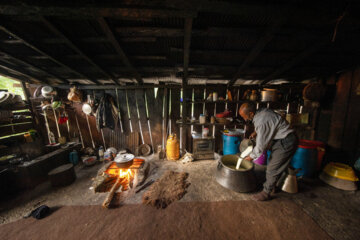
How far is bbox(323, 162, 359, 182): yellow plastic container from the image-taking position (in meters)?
2.79

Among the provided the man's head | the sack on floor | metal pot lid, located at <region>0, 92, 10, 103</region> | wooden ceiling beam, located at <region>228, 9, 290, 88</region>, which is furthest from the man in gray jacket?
metal pot lid, located at <region>0, 92, 10, 103</region>

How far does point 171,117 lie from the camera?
4.99 meters

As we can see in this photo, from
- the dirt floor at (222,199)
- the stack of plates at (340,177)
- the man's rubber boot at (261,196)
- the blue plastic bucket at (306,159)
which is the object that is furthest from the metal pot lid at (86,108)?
the stack of plates at (340,177)

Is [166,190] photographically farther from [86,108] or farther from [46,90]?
[46,90]

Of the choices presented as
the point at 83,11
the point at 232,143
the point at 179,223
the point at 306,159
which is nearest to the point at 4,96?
the point at 83,11

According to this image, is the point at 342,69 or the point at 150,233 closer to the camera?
the point at 150,233

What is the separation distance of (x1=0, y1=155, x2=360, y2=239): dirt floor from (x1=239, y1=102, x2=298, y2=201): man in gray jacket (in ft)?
1.93

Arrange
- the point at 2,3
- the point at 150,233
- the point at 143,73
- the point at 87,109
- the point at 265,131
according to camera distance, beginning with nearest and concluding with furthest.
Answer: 1. the point at 2,3
2. the point at 150,233
3. the point at 265,131
4. the point at 143,73
5. the point at 87,109

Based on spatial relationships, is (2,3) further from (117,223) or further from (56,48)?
(117,223)

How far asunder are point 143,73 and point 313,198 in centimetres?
576

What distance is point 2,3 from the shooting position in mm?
1708

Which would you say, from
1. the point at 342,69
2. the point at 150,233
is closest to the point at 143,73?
the point at 150,233

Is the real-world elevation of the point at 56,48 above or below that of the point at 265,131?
above

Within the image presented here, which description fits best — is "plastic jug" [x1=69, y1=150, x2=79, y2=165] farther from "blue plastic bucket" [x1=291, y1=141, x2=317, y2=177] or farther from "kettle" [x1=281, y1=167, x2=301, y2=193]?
"blue plastic bucket" [x1=291, y1=141, x2=317, y2=177]
